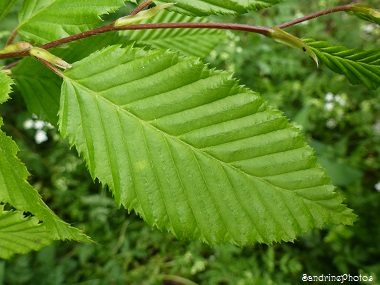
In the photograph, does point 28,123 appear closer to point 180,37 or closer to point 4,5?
point 180,37

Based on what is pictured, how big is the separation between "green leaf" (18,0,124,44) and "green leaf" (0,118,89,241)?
226 millimetres

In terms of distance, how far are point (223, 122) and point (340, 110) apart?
2.11 metres

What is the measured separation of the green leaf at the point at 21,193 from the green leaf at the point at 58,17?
23 cm

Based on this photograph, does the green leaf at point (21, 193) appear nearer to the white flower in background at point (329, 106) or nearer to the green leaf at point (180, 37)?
the green leaf at point (180, 37)

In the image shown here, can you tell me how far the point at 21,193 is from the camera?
0.81 metres

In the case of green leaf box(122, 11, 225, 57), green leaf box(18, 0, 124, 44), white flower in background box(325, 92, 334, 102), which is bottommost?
white flower in background box(325, 92, 334, 102)

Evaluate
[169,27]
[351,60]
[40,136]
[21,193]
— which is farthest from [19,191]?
[40,136]

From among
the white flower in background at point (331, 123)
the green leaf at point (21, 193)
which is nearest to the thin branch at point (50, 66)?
the green leaf at point (21, 193)

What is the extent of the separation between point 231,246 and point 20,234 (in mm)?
1512

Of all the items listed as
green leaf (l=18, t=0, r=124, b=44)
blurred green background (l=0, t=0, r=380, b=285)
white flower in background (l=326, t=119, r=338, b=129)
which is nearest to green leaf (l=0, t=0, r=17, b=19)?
green leaf (l=18, t=0, r=124, b=44)

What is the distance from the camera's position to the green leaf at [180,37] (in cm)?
121

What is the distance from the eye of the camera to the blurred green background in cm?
238

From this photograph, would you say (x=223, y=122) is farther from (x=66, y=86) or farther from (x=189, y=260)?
(x=189, y=260)

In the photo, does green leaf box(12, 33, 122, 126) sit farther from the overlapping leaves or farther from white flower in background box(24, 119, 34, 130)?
white flower in background box(24, 119, 34, 130)
